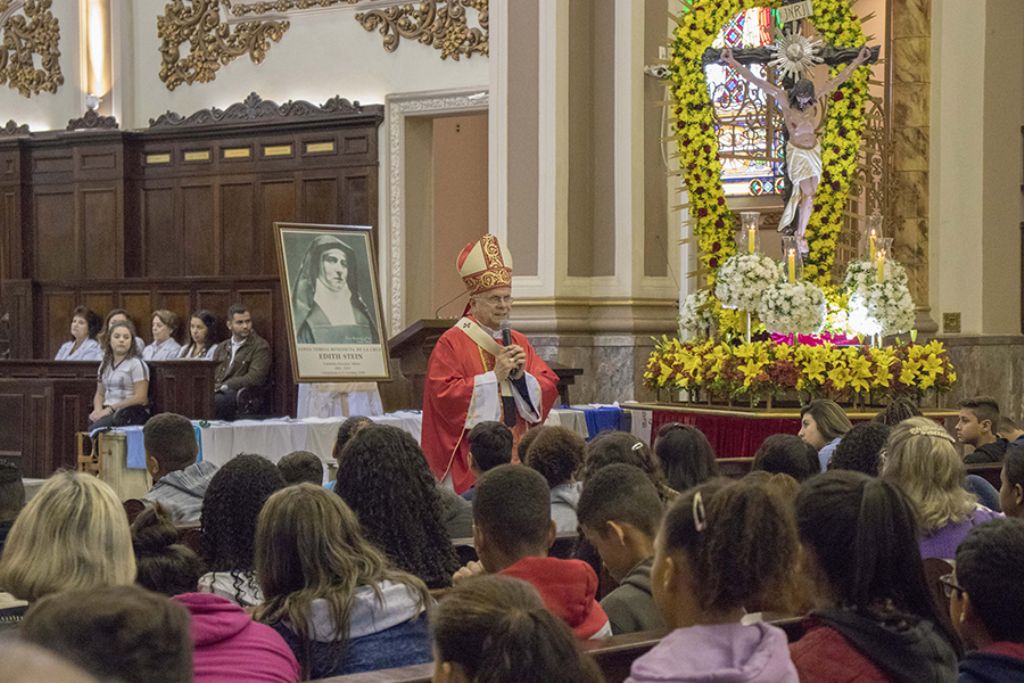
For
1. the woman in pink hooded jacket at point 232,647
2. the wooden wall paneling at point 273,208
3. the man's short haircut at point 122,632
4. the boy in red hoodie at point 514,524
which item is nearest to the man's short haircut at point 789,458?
the boy in red hoodie at point 514,524

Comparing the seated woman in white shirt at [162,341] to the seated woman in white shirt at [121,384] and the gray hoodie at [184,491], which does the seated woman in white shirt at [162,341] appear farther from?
the gray hoodie at [184,491]

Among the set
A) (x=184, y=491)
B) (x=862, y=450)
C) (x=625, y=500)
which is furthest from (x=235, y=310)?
(x=625, y=500)

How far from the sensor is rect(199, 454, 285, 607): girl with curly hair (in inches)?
158

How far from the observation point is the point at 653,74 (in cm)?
1234

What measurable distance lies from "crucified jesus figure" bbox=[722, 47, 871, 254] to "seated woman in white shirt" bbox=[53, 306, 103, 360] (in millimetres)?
7119

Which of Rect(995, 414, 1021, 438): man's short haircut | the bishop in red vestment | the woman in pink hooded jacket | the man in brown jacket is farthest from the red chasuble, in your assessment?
the man in brown jacket

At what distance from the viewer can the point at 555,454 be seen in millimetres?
5242

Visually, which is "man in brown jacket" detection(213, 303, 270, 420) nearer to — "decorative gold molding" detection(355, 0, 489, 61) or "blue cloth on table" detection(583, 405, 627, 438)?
"decorative gold molding" detection(355, 0, 489, 61)

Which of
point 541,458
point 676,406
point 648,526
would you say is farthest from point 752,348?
point 648,526

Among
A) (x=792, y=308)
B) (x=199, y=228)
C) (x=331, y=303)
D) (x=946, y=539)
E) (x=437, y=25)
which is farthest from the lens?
(x=199, y=228)

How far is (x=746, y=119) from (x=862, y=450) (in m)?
8.26

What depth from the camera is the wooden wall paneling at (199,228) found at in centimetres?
1656

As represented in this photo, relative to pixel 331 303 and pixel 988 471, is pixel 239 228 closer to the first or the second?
pixel 331 303

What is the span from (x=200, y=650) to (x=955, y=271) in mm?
11161
